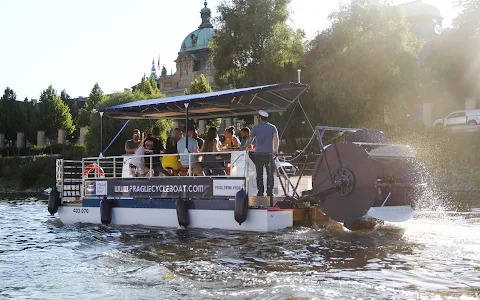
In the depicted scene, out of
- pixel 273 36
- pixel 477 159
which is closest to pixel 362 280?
pixel 477 159

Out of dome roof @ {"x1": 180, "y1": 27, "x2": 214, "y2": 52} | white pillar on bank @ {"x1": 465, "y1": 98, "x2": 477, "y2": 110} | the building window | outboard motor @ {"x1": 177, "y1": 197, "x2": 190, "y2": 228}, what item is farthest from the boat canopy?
dome roof @ {"x1": 180, "y1": 27, "x2": 214, "y2": 52}

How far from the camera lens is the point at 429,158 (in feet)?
154

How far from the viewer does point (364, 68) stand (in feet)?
152

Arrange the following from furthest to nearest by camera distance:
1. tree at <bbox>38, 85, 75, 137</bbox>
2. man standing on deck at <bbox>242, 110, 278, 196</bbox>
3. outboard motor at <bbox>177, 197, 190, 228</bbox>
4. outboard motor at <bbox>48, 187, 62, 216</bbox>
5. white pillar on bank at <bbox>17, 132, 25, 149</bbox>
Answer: white pillar on bank at <bbox>17, 132, 25, 149</bbox> → tree at <bbox>38, 85, 75, 137</bbox> → outboard motor at <bbox>48, 187, 62, 216</bbox> → outboard motor at <bbox>177, 197, 190, 228</bbox> → man standing on deck at <bbox>242, 110, 278, 196</bbox>

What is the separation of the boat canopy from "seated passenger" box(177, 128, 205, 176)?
1.04m

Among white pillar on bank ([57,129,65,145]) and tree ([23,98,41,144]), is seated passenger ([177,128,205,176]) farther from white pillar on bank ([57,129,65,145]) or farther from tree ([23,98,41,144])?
tree ([23,98,41,144])

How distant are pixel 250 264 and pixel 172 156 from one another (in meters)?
6.11

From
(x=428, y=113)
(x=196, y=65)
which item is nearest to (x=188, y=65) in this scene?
(x=196, y=65)

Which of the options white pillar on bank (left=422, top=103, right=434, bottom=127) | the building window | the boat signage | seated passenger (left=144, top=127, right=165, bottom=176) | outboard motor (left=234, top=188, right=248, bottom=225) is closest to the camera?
outboard motor (left=234, top=188, right=248, bottom=225)

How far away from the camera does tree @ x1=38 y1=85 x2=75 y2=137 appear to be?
8119cm

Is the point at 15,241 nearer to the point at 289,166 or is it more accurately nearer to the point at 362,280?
the point at 289,166

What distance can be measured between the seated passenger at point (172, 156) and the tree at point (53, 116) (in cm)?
6680

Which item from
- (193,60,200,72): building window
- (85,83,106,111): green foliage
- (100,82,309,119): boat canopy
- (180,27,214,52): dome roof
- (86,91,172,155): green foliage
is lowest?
(100,82,309,119): boat canopy

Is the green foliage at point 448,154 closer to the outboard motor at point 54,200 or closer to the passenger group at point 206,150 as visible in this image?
the passenger group at point 206,150
